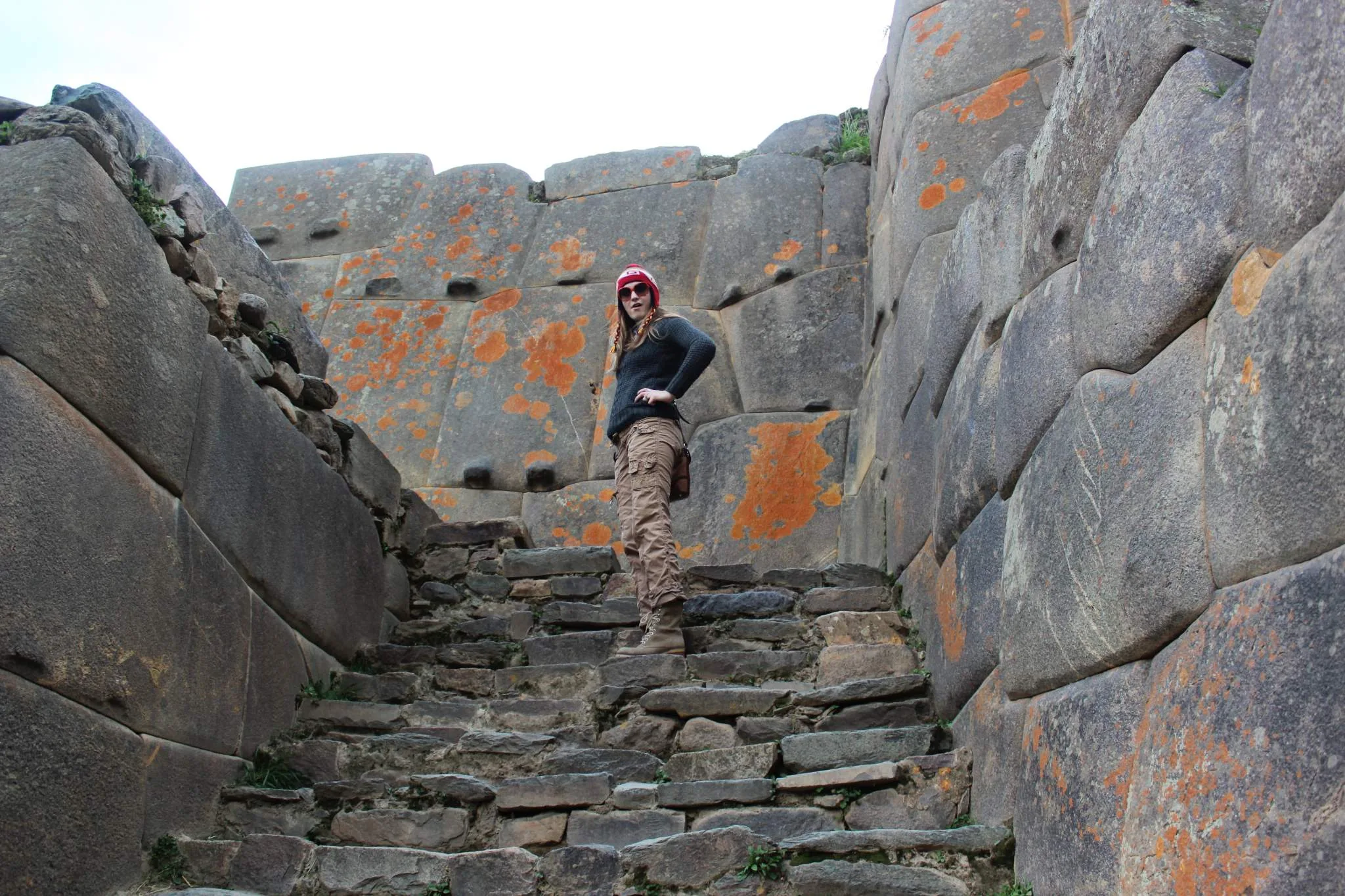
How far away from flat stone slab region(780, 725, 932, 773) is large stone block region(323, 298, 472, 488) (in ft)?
11.9

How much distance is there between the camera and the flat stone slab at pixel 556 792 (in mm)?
3217

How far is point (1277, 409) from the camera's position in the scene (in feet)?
5.52

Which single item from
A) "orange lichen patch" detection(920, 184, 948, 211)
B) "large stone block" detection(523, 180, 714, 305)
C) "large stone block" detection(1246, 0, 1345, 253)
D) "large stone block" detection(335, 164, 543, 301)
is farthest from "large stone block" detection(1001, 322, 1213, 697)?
"large stone block" detection(335, 164, 543, 301)

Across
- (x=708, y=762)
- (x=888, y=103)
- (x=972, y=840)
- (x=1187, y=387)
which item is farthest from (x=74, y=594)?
(x=888, y=103)

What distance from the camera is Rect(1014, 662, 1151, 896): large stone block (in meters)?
2.09

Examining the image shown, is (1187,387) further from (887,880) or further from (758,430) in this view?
(758,430)

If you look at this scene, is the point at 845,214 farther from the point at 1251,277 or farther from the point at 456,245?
the point at 1251,277

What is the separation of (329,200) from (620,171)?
185 cm

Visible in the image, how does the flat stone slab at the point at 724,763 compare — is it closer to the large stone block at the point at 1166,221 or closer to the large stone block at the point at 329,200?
the large stone block at the point at 1166,221

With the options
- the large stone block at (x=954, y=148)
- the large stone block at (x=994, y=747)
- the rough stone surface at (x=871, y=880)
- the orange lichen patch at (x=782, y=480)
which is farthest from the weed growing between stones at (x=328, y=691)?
the large stone block at (x=954, y=148)

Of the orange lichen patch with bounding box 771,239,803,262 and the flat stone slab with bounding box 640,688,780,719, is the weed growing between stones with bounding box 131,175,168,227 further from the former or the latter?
the orange lichen patch with bounding box 771,239,803,262

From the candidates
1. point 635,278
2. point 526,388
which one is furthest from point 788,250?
point 635,278

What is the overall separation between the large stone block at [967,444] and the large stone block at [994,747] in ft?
1.56

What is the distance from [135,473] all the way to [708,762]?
1.60 m
